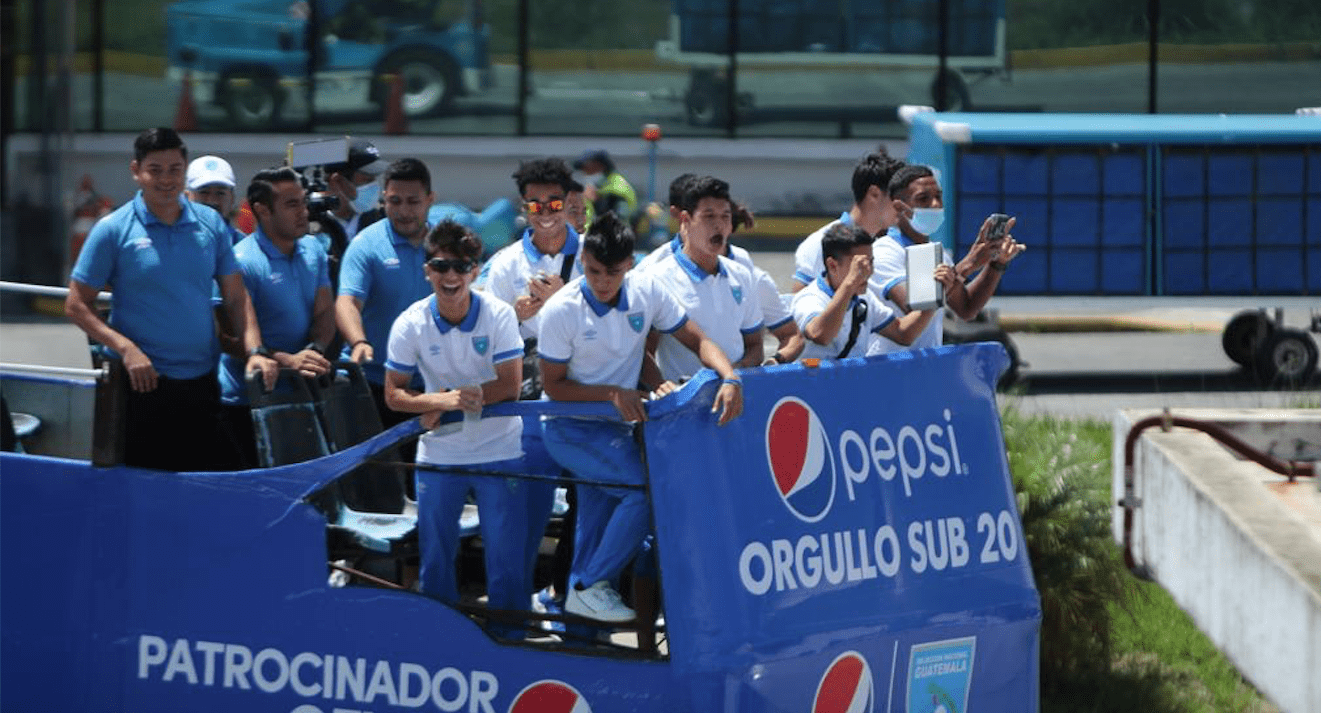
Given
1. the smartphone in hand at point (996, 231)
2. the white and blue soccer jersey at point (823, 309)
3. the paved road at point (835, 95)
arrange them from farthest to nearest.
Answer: the paved road at point (835, 95), the smartphone in hand at point (996, 231), the white and blue soccer jersey at point (823, 309)

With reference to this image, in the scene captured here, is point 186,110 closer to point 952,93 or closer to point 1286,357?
point 952,93

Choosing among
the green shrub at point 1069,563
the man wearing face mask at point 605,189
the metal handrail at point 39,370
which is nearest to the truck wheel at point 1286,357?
the man wearing face mask at point 605,189

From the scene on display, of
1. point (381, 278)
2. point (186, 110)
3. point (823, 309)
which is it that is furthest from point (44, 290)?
point (186, 110)

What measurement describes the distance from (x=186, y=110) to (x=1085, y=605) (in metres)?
18.1

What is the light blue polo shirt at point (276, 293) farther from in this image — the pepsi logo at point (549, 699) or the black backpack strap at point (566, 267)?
the pepsi logo at point (549, 699)

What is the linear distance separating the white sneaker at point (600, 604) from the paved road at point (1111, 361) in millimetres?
8248

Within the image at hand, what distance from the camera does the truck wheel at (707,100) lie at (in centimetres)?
2545

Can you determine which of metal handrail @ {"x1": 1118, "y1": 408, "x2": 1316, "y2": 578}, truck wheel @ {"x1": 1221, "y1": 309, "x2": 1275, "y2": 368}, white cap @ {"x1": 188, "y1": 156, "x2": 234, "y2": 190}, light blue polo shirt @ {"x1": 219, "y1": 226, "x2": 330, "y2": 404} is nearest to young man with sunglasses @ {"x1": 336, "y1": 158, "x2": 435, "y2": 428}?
light blue polo shirt @ {"x1": 219, "y1": 226, "x2": 330, "y2": 404}

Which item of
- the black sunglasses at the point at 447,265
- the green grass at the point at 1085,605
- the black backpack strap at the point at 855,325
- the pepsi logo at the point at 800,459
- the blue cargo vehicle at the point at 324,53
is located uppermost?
the blue cargo vehicle at the point at 324,53

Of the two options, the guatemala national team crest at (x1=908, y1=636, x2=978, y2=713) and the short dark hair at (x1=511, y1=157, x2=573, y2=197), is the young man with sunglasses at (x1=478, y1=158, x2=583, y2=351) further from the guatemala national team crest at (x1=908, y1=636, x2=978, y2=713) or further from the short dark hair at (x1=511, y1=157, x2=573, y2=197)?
the guatemala national team crest at (x1=908, y1=636, x2=978, y2=713)

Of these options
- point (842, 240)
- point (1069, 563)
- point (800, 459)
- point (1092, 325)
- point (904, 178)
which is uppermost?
point (904, 178)

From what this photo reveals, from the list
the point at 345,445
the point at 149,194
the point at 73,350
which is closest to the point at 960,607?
the point at 345,445

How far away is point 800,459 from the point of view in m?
6.55

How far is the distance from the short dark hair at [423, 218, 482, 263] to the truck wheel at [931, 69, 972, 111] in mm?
18827
